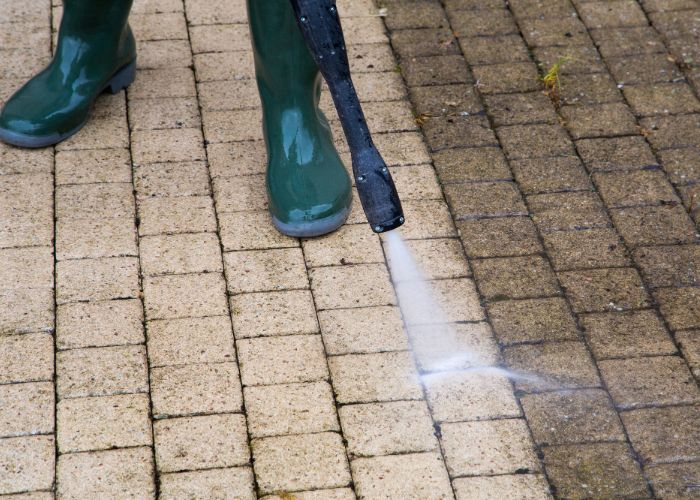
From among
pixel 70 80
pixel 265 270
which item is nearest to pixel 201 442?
pixel 265 270

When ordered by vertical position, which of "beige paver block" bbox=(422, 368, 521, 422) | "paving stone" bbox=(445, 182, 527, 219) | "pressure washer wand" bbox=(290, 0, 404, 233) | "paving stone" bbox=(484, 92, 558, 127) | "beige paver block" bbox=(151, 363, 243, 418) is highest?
"pressure washer wand" bbox=(290, 0, 404, 233)

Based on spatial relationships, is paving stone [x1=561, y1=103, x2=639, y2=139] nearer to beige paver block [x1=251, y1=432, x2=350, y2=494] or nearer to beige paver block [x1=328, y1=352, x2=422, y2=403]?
beige paver block [x1=328, y1=352, x2=422, y2=403]

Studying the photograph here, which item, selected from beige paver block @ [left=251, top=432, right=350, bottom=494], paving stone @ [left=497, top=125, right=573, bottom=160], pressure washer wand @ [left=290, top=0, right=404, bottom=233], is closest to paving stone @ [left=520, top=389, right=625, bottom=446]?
beige paver block @ [left=251, top=432, right=350, bottom=494]

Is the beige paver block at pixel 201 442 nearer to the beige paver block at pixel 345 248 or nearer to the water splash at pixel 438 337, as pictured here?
the water splash at pixel 438 337

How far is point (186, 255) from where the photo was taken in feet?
10.3

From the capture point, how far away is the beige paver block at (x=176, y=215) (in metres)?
3.22

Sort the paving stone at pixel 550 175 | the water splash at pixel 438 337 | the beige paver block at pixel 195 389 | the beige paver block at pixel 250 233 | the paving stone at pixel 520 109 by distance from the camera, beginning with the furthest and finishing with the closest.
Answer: the paving stone at pixel 520 109 < the paving stone at pixel 550 175 < the beige paver block at pixel 250 233 < the water splash at pixel 438 337 < the beige paver block at pixel 195 389

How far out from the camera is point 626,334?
115 inches

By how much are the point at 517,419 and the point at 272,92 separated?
1.28 m

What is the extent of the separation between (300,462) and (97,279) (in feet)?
2.91

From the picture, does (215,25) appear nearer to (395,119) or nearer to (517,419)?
(395,119)

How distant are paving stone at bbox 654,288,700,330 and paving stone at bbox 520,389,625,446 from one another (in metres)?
0.38

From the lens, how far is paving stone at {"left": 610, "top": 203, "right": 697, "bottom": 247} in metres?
3.24

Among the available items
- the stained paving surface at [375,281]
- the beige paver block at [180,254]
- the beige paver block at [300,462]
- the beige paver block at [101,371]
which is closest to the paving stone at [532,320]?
the stained paving surface at [375,281]
